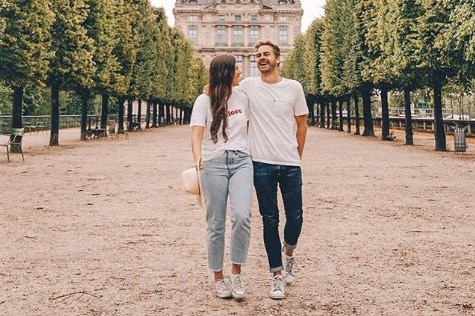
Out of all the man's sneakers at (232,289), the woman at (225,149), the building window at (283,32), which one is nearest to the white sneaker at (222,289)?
the man's sneakers at (232,289)

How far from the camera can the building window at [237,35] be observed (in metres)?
155

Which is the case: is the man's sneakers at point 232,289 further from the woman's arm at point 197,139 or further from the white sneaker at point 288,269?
the woman's arm at point 197,139

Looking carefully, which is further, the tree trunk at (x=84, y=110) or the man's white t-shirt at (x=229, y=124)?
the tree trunk at (x=84, y=110)

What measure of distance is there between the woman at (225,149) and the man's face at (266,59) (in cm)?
22

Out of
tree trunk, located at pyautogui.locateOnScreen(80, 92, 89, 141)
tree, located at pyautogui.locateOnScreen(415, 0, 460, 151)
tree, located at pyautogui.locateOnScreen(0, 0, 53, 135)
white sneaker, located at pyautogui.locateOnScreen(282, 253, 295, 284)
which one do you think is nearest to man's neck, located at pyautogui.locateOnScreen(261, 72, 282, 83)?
white sneaker, located at pyautogui.locateOnScreen(282, 253, 295, 284)

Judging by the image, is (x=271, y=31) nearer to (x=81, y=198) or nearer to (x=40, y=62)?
(x=40, y=62)

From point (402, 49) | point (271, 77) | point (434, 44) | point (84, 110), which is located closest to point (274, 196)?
point (271, 77)

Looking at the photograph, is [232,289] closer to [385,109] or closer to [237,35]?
[385,109]

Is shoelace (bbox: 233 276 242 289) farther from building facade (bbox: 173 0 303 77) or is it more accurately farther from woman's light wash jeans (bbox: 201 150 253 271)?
building facade (bbox: 173 0 303 77)

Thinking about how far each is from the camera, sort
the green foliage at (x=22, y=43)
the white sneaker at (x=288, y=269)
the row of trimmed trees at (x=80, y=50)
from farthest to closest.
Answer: the row of trimmed trees at (x=80, y=50) → the green foliage at (x=22, y=43) → the white sneaker at (x=288, y=269)

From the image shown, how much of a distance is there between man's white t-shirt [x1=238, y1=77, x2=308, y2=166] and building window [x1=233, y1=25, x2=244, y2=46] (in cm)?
15094

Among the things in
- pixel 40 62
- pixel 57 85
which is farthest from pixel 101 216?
pixel 57 85

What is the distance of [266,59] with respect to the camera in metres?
5.80

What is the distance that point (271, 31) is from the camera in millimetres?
155000
